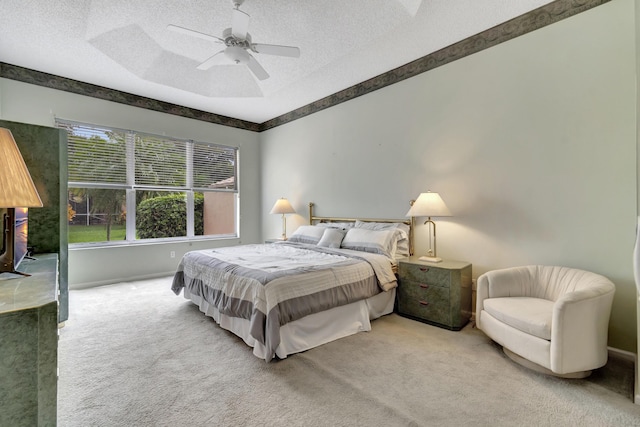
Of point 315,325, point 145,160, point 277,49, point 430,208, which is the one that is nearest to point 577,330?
point 430,208

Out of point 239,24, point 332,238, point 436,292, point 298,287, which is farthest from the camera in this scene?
Result: point 332,238

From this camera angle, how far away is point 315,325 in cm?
264

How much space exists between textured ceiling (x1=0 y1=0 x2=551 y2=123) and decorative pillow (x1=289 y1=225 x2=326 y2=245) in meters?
2.14

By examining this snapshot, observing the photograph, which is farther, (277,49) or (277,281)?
(277,49)

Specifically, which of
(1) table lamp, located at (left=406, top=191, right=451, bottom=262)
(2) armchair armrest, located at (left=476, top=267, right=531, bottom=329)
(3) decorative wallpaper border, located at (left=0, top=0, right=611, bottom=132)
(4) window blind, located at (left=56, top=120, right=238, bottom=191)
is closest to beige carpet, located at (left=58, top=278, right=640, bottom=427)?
(2) armchair armrest, located at (left=476, top=267, right=531, bottom=329)

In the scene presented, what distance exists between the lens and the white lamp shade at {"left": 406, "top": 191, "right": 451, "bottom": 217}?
3.13 m

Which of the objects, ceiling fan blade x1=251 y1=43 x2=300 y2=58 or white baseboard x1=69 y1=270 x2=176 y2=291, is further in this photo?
white baseboard x1=69 y1=270 x2=176 y2=291

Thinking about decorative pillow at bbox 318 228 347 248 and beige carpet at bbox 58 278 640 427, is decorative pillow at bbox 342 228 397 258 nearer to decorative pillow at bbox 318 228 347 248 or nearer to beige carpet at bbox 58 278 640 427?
decorative pillow at bbox 318 228 347 248

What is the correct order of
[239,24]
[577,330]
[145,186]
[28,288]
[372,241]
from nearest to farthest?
[28,288] < [577,330] < [239,24] < [372,241] < [145,186]

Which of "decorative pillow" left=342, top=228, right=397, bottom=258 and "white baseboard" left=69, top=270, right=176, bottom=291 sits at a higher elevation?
"decorative pillow" left=342, top=228, right=397, bottom=258

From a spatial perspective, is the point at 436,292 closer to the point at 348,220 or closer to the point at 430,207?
the point at 430,207

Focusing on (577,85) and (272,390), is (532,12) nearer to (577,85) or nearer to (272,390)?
(577,85)

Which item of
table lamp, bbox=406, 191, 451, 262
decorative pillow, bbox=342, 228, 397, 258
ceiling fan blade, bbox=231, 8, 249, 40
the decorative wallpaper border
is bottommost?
decorative pillow, bbox=342, 228, 397, 258

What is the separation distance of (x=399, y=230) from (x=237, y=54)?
2563 mm
